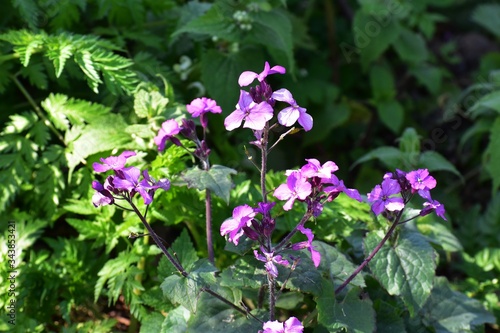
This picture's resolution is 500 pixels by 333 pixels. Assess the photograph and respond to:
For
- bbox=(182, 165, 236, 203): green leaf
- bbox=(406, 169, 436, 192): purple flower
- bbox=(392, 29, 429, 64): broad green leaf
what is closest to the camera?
bbox=(406, 169, 436, 192): purple flower

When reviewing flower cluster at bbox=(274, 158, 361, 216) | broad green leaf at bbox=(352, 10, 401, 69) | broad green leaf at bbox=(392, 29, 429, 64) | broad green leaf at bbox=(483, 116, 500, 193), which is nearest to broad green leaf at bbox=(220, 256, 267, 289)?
flower cluster at bbox=(274, 158, 361, 216)

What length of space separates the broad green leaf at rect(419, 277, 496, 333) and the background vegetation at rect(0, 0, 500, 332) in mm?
182

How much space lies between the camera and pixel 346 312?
196cm

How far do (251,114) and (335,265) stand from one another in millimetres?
637

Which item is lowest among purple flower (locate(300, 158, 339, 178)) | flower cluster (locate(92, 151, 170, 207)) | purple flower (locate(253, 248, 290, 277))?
purple flower (locate(253, 248, 290, 277))

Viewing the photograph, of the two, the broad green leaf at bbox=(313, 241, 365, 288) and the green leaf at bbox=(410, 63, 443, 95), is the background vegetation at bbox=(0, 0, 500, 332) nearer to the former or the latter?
the green leaf at bbox=(410, 63, 443, 95)

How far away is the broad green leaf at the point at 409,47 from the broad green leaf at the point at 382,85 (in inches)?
5.6

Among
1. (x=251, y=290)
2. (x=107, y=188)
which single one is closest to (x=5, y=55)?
(x=107, y=188)

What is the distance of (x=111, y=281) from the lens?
7.43 feet

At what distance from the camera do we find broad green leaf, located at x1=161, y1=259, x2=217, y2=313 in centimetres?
184

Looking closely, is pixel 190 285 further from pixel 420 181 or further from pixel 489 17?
pixel 489 17

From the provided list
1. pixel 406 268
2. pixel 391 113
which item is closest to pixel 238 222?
pixel 406 268

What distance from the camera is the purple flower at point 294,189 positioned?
1.72 m

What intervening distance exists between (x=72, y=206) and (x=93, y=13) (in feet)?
3.52
